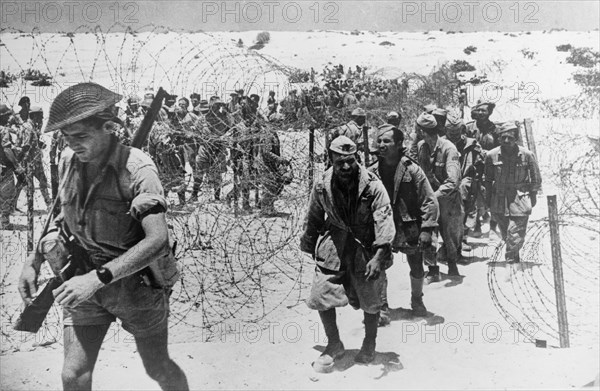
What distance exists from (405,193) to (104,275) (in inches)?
125

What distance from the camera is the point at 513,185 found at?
7.89 m

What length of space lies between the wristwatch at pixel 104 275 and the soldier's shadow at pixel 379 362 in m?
2.35

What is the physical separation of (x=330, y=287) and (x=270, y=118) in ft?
10.4

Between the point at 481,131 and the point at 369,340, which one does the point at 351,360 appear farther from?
the point at 481,131

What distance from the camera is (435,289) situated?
25.1ft

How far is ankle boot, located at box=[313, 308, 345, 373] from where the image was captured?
6.04 meters

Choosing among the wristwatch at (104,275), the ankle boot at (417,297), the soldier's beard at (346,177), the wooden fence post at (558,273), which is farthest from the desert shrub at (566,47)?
the wristwatch at (104,275)

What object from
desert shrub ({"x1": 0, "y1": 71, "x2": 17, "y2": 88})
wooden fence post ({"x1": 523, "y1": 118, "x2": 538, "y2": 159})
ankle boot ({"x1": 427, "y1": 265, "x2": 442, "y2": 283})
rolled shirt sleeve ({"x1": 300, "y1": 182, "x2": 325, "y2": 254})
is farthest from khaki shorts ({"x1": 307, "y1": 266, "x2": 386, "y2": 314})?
desert shrub ({"x1": 0, "y1": 71, "x2": 17, "y2": 88})

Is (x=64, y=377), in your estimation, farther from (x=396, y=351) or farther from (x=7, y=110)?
(x=7, y=110)

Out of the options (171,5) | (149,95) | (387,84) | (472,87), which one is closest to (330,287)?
(149,95)

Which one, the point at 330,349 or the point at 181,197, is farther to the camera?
the point at 181,197

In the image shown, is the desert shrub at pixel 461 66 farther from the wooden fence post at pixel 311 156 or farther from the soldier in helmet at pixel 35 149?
the soldier in helmet at pixel 35 149

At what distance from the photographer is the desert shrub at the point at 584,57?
7.52m

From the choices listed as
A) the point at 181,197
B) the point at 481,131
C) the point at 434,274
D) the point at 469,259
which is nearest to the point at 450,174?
the point at 434,274
